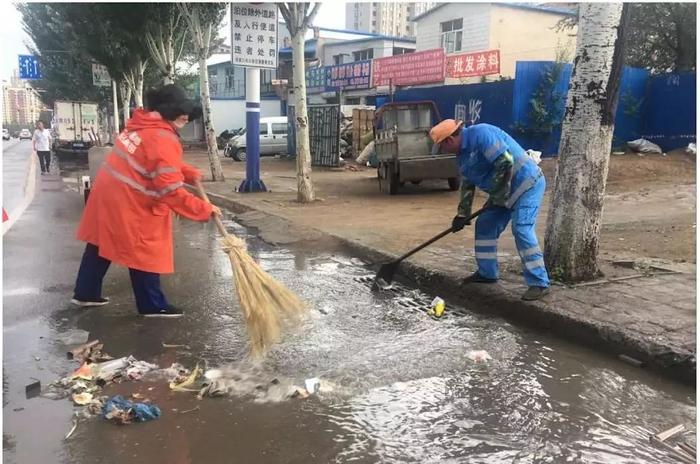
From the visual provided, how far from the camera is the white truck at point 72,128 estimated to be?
25391 millimetres

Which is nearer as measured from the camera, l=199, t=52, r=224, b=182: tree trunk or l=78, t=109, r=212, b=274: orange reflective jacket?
l=78, t=109, r=212, b=274: orange reflective jacket

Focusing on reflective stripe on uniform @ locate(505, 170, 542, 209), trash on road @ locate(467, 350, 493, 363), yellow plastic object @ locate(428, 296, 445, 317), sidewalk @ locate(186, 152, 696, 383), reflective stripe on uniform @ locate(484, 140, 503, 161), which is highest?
reflective stripe on uniform @ locate(484, 140, 503, 161)

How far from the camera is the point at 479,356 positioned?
3590 mm

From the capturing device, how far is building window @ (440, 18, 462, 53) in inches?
1036

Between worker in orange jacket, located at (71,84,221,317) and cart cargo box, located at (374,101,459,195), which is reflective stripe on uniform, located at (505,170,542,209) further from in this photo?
cart cargo box, located at (374,101,459,195)

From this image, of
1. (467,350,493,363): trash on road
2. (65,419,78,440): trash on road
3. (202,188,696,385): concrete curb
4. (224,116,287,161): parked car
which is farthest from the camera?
(224,116,287,161): parked car

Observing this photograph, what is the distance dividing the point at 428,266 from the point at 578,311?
168 cm

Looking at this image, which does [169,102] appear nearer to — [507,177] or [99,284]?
[99,284]

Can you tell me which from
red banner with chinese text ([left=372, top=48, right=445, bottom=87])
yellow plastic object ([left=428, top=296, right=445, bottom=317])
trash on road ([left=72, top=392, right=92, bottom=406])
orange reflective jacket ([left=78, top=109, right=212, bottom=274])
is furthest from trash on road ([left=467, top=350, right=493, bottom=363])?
red banner with chinese text ([left=372, top=48, right=445, bottom=87])

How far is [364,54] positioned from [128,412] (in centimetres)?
2974

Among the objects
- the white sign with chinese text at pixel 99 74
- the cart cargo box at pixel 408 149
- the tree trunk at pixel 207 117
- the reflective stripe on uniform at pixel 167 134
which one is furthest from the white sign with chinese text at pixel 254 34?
the white sign with chinese text at pixel 99 74

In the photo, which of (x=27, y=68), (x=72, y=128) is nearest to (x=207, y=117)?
(x=27, y=68)

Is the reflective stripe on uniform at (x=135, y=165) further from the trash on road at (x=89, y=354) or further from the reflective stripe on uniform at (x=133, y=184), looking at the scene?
the trash on road at (x=89, y=354)

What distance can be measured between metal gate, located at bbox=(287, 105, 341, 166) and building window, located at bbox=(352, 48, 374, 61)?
1236 cm
